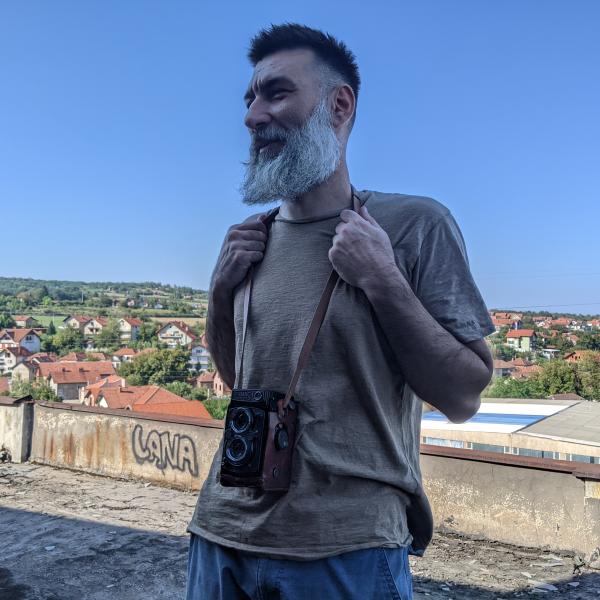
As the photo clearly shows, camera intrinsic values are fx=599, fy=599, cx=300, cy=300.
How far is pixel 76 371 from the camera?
1864 inches

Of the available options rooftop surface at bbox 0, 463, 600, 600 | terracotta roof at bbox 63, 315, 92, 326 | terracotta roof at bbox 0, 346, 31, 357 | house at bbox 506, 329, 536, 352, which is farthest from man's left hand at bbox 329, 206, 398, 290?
terracotta roof at bbox 63, 315, 92, 326

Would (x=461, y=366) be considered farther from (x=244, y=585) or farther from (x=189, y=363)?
(x=189, y=363)

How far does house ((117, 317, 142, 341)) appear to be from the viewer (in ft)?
243

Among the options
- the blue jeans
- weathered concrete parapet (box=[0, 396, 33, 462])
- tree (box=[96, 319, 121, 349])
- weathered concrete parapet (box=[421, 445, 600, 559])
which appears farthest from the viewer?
tree (box=[96, 319, 121, 349])

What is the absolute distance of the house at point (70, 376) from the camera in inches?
1813

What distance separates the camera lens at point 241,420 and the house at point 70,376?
46919 mm

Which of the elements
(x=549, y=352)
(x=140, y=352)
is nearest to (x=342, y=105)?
(x=549, y=352)

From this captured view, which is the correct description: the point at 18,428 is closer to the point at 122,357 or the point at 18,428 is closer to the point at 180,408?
the point at 180,408

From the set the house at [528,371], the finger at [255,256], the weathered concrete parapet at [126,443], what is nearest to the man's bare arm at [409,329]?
the finger at [255,256]

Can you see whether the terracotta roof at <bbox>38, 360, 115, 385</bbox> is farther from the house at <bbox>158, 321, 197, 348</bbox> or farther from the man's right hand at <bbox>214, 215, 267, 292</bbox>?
the man's right hand at <bbox>214, 215, 267, 292</bbox>

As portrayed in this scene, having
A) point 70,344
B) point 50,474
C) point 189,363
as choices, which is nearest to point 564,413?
point 50,474

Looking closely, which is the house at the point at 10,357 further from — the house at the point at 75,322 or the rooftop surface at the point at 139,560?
the rooftop surface at the point at 139,560

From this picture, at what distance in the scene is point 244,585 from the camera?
3.63 ft

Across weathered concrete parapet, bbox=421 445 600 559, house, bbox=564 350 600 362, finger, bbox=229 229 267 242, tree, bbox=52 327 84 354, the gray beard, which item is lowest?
tree, bbox=52 327 84 354
